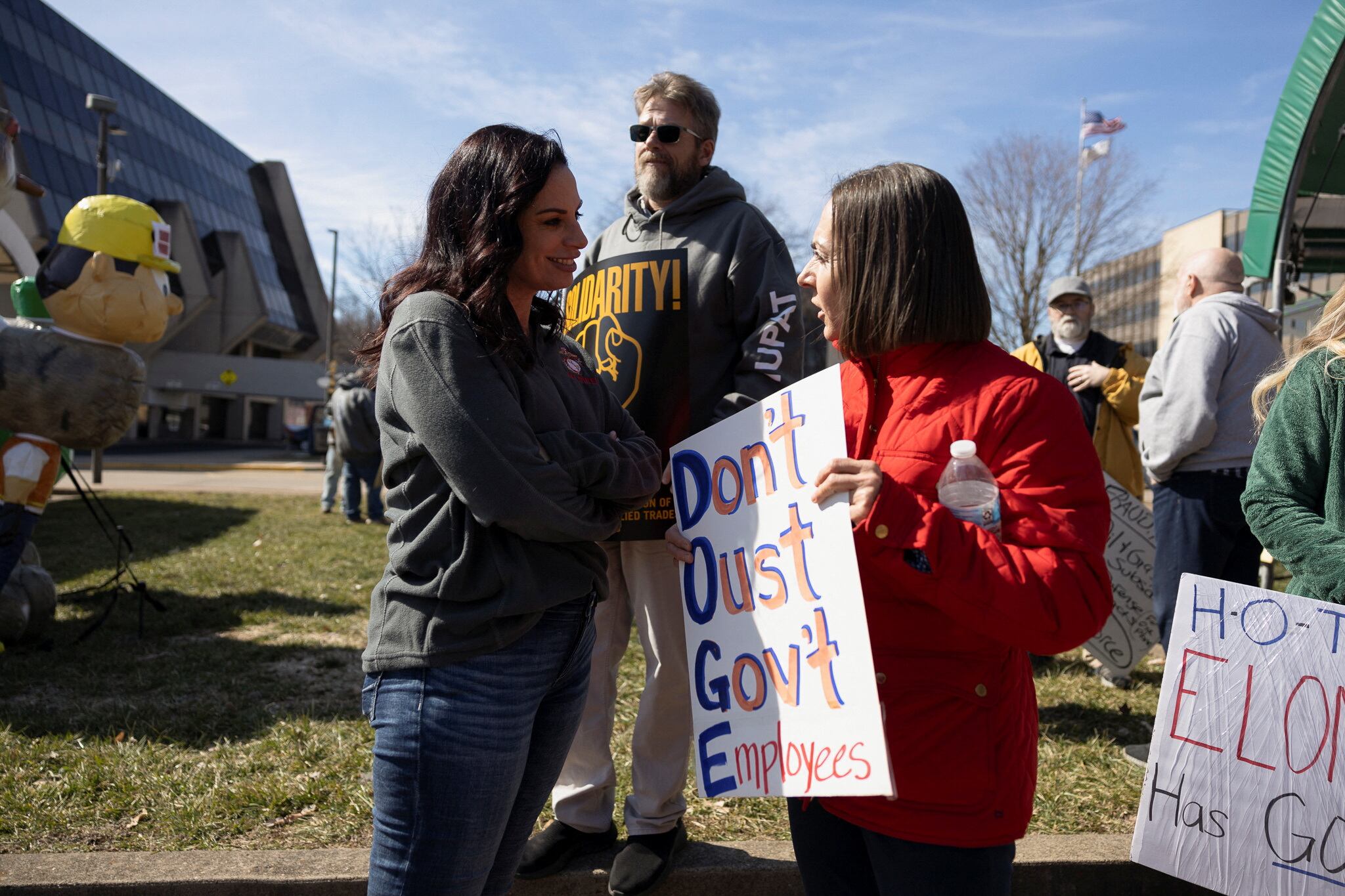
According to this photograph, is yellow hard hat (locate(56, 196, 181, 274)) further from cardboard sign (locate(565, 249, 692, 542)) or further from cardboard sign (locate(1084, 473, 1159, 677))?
cardboard sign (locate(1084, 473, 1159, 677))

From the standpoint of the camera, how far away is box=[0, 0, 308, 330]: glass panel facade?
106 feet

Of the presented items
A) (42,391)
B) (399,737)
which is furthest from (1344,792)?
(42,391)

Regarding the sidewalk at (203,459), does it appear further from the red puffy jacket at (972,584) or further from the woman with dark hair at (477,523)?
the red puffy jacket at (972,584)

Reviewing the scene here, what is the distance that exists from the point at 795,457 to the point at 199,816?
2686mm

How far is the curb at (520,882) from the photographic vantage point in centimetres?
273

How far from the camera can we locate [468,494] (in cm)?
168

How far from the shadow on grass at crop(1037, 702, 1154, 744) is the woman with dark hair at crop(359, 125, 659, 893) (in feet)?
9.57

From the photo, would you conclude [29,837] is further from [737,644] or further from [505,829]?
[737,644]

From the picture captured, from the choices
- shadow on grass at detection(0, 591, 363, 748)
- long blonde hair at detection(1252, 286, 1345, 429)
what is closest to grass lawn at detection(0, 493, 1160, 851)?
shadow on grass at detection(0, 591, 363, 748)

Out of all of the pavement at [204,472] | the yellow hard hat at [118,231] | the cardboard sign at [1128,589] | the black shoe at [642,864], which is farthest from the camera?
the pavement at [204,472]

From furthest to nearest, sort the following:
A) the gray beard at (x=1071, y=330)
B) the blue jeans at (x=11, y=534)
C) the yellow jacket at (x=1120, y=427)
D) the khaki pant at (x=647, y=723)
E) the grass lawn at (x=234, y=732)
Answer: the gray beard at (x=1071, y=330), the yellow jacket at (x=1120, y=427), the blue jeans at (x=11, y=534), the grass lawn at (x=234, y=732), the khaki pant at (x=647, y=723)

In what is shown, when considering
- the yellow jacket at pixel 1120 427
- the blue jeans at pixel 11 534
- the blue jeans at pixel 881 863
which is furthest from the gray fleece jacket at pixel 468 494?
the blue jeans at pixel 11 534

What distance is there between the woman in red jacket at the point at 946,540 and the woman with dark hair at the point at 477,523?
0.55 meters

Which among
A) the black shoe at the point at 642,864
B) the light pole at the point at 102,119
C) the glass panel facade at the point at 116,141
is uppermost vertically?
the glass panel facade at the point at 116,141
